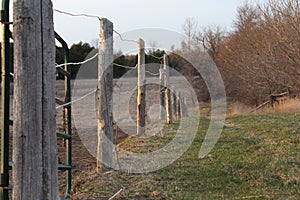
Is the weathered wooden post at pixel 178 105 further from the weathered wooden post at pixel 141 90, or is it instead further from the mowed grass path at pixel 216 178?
the mowed grass path at pixel 216 178

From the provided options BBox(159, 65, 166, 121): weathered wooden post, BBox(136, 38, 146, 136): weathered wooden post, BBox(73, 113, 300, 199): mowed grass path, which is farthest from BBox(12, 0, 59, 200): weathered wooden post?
BBox(159, 65, 166, 121): weathered wooden post

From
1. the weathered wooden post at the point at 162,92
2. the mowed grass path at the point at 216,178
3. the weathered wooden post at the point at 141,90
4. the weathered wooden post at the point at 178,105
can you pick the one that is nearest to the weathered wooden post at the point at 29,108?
the mowed grass path at the point at 216,178

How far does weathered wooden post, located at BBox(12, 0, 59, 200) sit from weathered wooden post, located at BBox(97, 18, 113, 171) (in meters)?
3.37

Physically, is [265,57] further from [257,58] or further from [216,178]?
[216,178]

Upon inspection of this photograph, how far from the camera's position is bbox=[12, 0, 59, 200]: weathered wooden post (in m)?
2.39

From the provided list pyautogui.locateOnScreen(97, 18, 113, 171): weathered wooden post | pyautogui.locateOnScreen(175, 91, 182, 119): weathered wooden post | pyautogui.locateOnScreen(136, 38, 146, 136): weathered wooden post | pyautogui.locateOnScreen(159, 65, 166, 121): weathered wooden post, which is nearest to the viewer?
pyautogui.locateOnScreen(97, 18, 113, 171): weathered wooden post

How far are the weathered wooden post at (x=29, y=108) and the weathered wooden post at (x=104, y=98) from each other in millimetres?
3370

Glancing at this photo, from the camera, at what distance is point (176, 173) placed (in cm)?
574

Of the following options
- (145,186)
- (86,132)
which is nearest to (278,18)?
(86,132)

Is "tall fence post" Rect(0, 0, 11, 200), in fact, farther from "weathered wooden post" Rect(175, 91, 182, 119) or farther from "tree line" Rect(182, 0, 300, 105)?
"tree line" Rect(182, 0, 300, 105)

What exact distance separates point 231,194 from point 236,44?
28278 millimetres

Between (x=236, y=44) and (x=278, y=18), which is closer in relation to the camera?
(x=278, y=18)

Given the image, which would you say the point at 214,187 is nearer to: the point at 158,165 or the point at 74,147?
the point at 158,165

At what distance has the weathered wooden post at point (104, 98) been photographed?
19.2 ft
